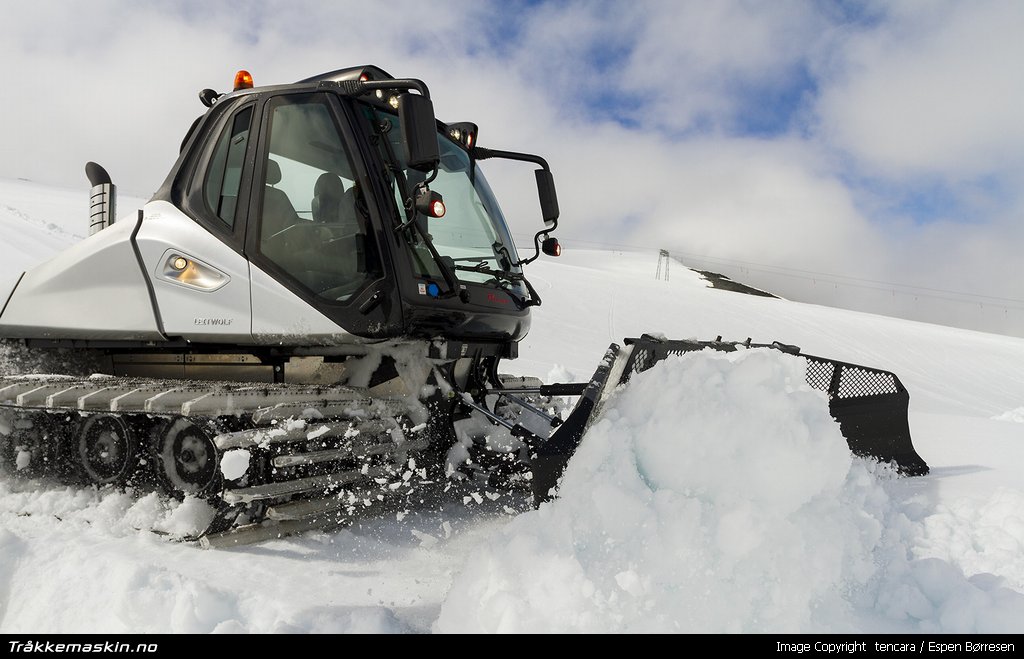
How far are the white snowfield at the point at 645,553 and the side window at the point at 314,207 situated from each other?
131 centimetres

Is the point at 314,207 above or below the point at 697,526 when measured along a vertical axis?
above

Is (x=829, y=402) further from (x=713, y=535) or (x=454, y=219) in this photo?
(x=454, y=219)

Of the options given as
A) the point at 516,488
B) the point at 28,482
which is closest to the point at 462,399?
the point at 516,488

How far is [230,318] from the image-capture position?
3832 mm

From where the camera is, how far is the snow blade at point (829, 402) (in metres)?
3.05

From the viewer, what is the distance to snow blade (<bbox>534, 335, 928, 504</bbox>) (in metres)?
Result: 3.05

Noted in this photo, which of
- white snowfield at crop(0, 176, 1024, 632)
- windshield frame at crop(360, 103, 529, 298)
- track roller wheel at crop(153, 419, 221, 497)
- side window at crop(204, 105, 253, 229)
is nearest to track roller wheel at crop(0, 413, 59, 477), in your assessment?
white snowfield at crop(0, 176, 1024, 632)

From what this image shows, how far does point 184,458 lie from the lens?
12.4ft

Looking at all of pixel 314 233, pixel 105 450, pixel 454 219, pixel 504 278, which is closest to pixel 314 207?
pixel 314 233

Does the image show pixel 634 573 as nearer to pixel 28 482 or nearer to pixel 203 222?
pixel 203 222

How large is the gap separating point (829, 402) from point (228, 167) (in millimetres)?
3625

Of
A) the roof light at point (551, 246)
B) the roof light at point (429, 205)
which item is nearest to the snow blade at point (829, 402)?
the roof light at point (429, 205)

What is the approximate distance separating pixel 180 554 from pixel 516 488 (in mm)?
1799

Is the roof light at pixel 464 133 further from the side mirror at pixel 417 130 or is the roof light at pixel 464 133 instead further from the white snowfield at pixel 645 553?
the white snowfield at pixel 645 553
